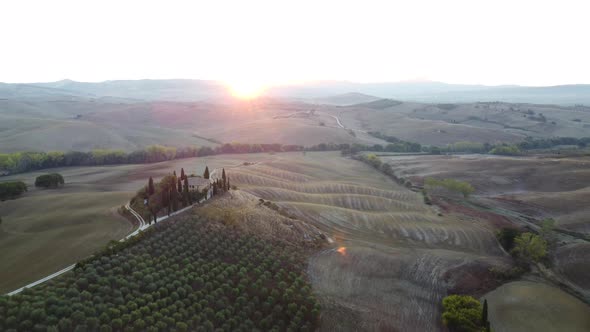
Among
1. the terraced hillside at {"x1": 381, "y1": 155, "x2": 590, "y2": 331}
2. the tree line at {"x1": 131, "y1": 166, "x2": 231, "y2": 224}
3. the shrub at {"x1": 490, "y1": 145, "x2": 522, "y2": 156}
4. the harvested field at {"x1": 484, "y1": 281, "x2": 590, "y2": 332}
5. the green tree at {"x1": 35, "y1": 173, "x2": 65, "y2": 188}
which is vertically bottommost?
the harvested field at {"x1": 484, "y1": 281, "x2": 590, "y2": 332}

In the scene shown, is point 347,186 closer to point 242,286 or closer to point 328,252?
point 328,252

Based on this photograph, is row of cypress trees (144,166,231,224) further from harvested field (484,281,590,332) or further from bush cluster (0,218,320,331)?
harvested field (484,281,590,332)

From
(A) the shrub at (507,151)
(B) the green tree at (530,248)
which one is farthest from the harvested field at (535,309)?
(A) the shrub at (507,151)

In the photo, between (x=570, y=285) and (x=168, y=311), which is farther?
(x=570, y=285)

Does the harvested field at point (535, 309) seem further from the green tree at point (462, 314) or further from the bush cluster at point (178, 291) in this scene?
the bush cluster at point (178, 291)

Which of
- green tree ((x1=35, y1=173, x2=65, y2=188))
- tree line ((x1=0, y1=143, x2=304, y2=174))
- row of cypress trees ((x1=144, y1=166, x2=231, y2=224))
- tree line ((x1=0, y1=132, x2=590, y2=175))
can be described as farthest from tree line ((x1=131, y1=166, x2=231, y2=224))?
tree line ((x1=0, y1=132, x2=590, y2=175))

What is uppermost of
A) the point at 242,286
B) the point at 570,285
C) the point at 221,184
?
the point at 221,184

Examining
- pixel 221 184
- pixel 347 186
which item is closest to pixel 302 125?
pixel 347 186
